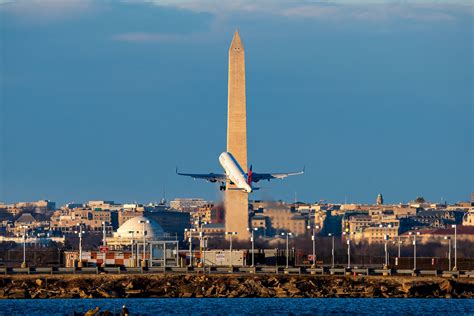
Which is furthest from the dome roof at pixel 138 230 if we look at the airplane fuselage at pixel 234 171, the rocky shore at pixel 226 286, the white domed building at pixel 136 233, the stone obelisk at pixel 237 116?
the rocky shore at pixel 226 286

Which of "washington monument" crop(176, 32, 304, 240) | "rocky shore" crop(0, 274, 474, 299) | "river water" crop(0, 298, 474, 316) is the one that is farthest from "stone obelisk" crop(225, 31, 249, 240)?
"river water" crop(0, 298, 474, 316)

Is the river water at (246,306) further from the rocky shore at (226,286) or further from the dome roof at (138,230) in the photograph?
the dome roof at (138,230)

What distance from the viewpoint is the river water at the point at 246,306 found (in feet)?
378

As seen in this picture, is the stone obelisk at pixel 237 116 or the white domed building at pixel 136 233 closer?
the white domed building at pixel 136 233

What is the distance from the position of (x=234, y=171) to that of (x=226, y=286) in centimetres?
4892

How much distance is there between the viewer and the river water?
115188 mm

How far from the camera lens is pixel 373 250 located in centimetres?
19888

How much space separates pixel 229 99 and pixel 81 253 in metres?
34.2

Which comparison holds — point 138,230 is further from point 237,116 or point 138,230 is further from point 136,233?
point 237,116

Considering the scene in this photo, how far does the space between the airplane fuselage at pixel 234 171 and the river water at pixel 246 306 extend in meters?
49.8

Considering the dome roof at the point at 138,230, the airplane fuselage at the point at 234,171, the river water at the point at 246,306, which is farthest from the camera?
the dome roof at the point at 138,230

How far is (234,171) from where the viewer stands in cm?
18088

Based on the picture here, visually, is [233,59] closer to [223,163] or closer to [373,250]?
[223,163]

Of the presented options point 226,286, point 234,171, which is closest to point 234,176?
point 234,171
